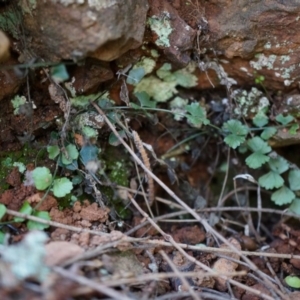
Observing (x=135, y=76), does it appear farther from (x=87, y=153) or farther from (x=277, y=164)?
(x=277, y=164)

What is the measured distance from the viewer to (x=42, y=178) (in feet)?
5.42

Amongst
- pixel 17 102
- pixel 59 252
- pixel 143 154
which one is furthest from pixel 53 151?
pixel 59 252

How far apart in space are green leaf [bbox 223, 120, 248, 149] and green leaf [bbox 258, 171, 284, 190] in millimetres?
216

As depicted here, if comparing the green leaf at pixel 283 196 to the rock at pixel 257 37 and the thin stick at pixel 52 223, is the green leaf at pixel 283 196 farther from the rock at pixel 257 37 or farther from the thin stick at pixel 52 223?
the thin stick at pixel 52 223

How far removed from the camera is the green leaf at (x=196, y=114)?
75.7 inches

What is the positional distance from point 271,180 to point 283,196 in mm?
91

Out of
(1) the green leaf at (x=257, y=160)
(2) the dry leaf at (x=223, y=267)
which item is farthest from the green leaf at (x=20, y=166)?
A: (1) the green leaf at (x=257, y=160)

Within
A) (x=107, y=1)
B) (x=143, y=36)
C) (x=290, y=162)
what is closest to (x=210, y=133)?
(x=290, y=162)

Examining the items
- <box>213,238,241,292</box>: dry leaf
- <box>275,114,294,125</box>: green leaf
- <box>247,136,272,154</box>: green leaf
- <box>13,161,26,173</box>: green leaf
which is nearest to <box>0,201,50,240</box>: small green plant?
<box>13,161,26,173</box>: green leaf

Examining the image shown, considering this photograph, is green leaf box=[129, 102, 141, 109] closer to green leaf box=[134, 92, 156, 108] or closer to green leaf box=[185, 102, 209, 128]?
green leaf box=[134, 92, 156, 108]

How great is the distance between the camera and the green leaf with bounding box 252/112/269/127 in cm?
197

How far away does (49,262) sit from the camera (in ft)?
4.27

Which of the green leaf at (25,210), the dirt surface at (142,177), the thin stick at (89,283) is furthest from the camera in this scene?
the green leaf at (25,210)

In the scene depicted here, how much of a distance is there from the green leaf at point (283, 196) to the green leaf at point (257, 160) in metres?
0.18
